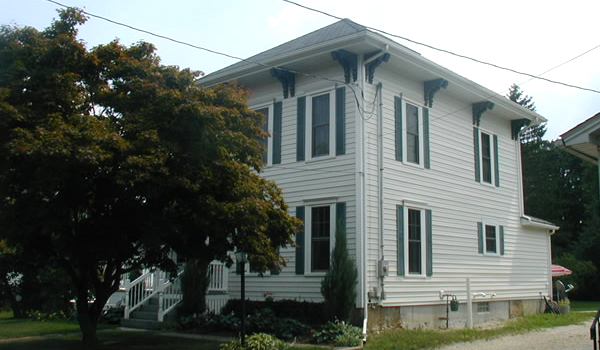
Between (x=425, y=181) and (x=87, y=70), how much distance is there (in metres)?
9.67

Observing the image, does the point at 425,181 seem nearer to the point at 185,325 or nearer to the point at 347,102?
the point at 347,102

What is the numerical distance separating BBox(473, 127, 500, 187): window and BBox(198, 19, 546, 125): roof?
110 cm

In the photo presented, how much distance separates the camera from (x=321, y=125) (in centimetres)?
1642

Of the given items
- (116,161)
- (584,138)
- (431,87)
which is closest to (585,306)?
(431,87)

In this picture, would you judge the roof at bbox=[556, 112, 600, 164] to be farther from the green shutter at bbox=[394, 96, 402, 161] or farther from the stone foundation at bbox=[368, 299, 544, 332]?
the stone foundation at bbox=[368, 299, 544, 332]

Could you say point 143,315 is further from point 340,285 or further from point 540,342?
point 540,342

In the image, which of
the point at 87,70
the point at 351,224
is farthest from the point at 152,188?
the point at 351,224

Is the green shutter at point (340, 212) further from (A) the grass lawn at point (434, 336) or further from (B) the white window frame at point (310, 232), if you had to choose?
(A) the grass lawn at point (434, 336)

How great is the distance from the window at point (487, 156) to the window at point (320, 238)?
21.6 ft

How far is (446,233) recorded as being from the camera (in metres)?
17.8

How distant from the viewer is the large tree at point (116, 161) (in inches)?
398

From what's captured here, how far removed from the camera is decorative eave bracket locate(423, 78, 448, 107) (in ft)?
58.0

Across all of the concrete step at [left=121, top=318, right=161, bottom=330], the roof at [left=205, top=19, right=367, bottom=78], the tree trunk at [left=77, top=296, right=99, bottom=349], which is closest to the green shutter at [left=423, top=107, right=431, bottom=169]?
the roof at [left=205, top=19, right=367, bottom=78]

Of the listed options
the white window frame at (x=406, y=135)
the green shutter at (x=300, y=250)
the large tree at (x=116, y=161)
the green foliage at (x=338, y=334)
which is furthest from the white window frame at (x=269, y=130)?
the green foliage at (x=338, y=334)
